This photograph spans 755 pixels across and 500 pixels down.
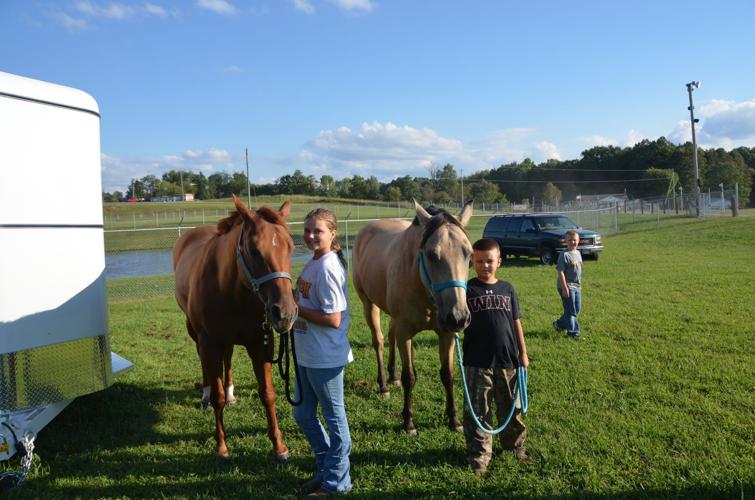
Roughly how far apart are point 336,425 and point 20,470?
2447 mm

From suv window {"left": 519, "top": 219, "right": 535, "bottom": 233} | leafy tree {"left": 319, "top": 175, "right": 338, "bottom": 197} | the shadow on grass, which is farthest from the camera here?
leafy tree {"left": 319, "top": 175, "right": 338, "bottom": 197}

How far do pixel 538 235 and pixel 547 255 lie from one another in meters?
0.87

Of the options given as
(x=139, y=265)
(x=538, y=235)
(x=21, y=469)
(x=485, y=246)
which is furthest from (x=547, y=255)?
(x=21, y=469)

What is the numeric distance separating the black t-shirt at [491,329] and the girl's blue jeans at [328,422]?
3.31 feet

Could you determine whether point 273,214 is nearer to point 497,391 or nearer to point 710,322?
point 497,391

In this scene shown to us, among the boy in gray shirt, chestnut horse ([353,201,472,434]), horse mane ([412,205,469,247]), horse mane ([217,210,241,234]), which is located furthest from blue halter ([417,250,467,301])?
the boy in gray shirt

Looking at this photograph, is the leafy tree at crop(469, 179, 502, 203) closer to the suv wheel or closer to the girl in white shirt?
the suv wheel

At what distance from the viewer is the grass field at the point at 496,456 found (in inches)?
129

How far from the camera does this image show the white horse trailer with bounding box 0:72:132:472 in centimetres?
341

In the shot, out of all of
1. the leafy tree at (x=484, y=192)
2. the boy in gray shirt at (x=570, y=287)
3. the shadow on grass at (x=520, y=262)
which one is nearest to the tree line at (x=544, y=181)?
the leafy tree at (x=484, y=192)

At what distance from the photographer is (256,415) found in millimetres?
4645

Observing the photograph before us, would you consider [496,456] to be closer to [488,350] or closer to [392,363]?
[488,350]

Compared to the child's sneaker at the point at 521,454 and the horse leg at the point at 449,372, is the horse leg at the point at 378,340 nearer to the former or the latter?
the horse leg at the point at 449,372

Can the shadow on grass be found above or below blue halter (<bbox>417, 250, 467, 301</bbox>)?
below
